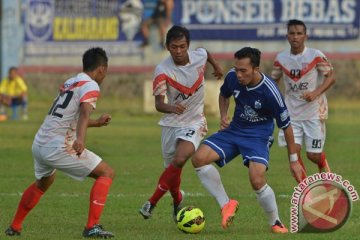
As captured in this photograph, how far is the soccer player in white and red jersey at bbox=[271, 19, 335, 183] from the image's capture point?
14758mm

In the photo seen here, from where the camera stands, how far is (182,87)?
1268 centimetres

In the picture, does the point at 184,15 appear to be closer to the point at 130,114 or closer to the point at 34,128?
→ the point at 130,114

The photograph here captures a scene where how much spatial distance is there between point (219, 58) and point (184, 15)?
7.12 ft

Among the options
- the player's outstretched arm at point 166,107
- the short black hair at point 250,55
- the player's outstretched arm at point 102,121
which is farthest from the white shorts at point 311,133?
the player's outstretched arm at point 102,121

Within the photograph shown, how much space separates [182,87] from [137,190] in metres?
3.38

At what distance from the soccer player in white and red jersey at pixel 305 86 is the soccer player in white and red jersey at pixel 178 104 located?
2166 millimetres

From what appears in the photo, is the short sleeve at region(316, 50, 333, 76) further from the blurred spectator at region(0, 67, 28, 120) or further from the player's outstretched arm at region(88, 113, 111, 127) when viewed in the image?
the blurred spectator at region(0, 67, 28, 120)

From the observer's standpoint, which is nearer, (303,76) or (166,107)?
(166,107)

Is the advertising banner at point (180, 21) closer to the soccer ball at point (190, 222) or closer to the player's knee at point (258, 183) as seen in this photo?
the soccer ball at point (190, 222)

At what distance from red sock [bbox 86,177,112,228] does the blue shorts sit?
4.41 ft

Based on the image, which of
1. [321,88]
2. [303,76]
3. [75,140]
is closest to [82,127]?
[75,140]

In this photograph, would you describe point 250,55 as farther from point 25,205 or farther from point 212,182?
point 25,205

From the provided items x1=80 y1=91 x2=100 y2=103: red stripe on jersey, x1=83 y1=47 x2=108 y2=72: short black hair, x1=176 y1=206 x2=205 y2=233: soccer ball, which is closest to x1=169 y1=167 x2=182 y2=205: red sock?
x1=176 y1=206 x2=205 y2=233: soccer ball

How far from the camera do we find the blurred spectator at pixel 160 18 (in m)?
42.8
